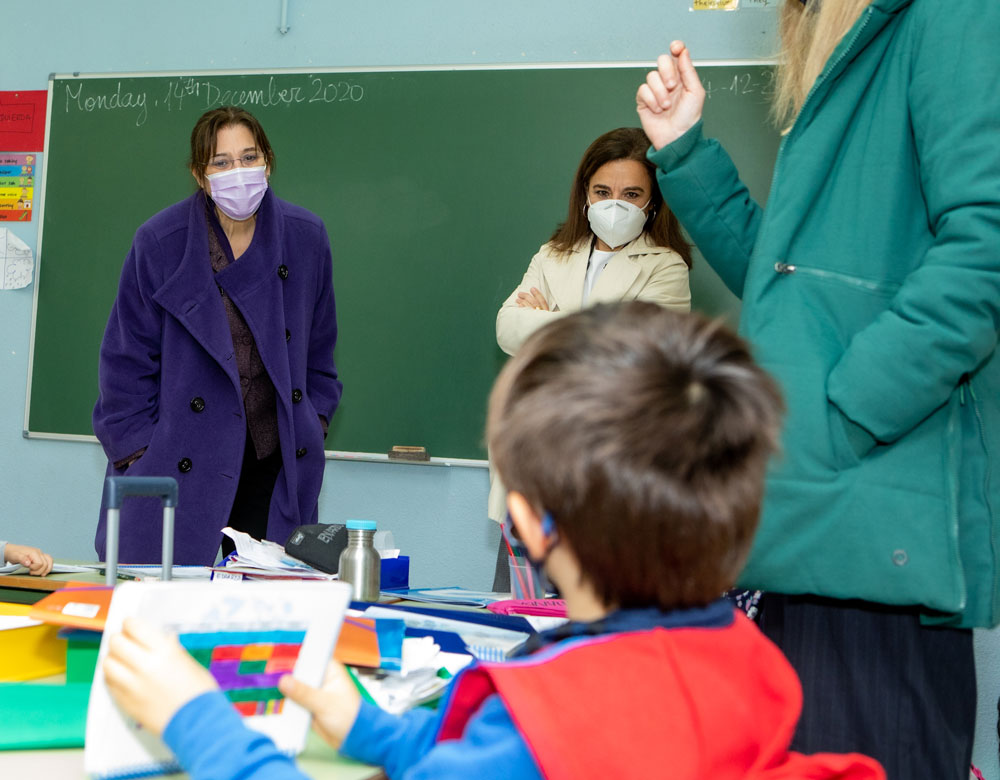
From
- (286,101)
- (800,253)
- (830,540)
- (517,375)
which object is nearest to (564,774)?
(517,375)

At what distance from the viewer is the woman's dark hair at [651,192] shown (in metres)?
2.73

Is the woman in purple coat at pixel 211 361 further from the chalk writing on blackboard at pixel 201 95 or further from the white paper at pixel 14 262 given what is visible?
the white paper at pixel 14 262

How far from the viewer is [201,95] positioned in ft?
11.4

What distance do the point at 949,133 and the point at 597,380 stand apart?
70 cm

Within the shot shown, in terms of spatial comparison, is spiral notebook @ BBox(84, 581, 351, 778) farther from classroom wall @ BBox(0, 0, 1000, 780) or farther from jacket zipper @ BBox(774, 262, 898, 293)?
classroom wall @ BBox(0, 0, 1000, 780)

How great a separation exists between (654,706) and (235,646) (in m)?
0.35

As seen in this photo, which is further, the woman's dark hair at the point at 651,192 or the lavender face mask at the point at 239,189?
the woman's dark hair at the point at 651,192

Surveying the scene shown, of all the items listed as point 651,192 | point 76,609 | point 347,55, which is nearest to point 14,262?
point 347,55

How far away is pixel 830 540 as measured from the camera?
44.7 inches

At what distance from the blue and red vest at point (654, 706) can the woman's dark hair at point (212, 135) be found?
79.2 inches

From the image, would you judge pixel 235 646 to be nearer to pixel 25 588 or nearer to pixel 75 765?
pixel 75 765

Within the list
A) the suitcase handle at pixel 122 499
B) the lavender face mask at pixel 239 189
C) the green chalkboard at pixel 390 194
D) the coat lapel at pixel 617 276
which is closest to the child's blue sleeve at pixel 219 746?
the suitcase handle at pixel 122 499

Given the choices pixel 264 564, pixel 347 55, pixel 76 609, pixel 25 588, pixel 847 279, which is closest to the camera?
pixel 76 609

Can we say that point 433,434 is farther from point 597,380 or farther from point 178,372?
point 597,380
